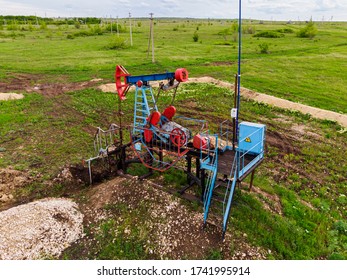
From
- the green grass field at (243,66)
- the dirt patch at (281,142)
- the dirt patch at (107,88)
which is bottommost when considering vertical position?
the dirt patch at (281,142)

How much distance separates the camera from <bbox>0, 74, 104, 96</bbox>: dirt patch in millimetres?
24438

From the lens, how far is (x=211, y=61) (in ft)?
121

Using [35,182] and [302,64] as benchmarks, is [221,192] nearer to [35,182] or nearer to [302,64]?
[35,182]

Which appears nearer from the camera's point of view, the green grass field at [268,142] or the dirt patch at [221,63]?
the green grass field at [268,142]

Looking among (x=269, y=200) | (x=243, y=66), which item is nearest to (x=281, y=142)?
(x=269, y=200)

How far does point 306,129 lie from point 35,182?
1382cm

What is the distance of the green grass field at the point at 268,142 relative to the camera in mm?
8883

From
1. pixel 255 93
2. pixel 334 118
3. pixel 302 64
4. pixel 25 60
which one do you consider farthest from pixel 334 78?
pixel 25 60

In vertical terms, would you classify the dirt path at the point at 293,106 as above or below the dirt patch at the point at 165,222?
above

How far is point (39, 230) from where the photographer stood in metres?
8.77

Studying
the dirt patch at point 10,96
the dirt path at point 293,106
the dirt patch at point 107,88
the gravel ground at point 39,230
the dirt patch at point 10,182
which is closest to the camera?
the gravel ground at point 39,230

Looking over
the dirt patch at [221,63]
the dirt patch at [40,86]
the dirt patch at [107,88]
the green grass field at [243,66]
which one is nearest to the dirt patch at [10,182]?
the dirt patch at [40,86]

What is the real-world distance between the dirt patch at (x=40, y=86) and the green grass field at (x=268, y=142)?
980 mm

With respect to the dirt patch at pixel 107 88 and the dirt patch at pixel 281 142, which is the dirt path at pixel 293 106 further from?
the dirt patch at pixel 107 88
